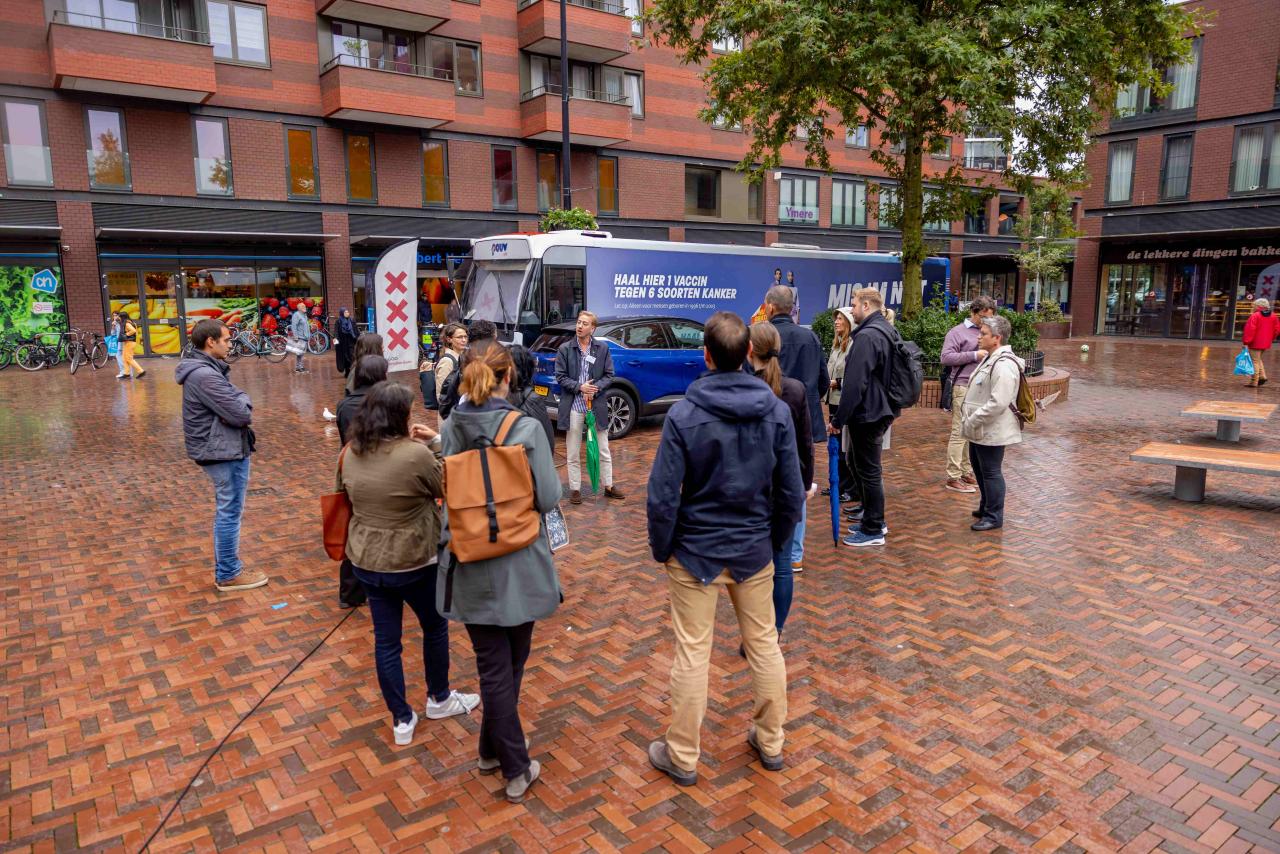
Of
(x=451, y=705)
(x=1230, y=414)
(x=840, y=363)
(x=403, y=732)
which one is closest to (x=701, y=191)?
(x=1230, y=414)

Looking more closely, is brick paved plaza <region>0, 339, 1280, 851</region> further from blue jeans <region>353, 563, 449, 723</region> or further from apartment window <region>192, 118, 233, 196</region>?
apartment window <region>192, 118, 233, 196</region>

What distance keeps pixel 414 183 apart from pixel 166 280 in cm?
764

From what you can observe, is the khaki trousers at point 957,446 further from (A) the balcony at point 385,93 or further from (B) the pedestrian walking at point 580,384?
(A) the balcony at point 385,93

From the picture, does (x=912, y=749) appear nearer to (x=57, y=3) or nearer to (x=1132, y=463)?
(x=1132, y=463)

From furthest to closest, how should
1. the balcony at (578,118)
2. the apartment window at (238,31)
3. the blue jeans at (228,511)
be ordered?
the balcony at (578,118) → the apartment window at (238,31) → the blue jeans at (228,511)

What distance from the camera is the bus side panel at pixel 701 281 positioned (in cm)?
1485

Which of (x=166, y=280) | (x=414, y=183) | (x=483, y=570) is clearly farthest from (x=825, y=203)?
(x=483, y=570)

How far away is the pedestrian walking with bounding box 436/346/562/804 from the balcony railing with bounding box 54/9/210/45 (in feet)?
74.9

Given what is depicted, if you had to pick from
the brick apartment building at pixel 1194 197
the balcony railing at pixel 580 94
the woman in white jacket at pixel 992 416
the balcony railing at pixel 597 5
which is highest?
the balcony railing at pixel 597 5

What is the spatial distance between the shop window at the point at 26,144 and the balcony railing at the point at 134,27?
2196 millimetres

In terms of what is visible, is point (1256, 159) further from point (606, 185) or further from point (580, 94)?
point (580, 94)

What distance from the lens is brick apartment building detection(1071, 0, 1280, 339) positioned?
26.9 m

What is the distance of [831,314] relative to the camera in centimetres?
1579

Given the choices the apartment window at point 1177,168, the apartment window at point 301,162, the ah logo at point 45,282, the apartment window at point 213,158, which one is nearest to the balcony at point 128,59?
the apartment window at point 213,158
